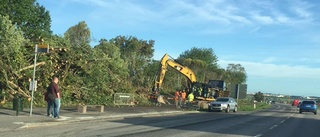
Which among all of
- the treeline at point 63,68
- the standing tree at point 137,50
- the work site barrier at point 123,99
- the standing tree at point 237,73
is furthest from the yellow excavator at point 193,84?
the standing tree at point 237,73

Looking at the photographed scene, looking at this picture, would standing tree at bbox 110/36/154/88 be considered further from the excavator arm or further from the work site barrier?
the work site barrier

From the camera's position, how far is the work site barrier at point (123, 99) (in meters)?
30.3

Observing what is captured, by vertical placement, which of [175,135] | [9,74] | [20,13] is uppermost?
[20,13]

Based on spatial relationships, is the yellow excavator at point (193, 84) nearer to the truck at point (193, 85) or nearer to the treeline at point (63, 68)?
the truck at point (193, 85)

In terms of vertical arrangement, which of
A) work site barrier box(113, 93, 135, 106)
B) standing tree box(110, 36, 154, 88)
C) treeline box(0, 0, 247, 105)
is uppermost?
standing tree box(110, 36, 154, 88)

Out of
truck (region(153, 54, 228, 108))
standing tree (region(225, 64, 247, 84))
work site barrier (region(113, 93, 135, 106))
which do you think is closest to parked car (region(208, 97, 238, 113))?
truck (region(153, 54, 228, 108))

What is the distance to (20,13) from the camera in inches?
1871

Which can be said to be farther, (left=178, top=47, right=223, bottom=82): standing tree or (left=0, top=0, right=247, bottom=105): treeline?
(left=178, top=47, right=223, bottom=82): standing tree

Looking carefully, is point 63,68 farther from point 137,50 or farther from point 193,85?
point 137,50

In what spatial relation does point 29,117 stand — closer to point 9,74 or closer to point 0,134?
point 0,134

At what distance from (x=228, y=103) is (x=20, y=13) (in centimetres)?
2634

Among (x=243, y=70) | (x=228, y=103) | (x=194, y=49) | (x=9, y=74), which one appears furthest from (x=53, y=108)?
(x=243, y=70)

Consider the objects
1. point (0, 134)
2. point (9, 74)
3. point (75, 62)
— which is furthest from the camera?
point (75, 62)

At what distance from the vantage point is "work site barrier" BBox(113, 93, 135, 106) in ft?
99.5
